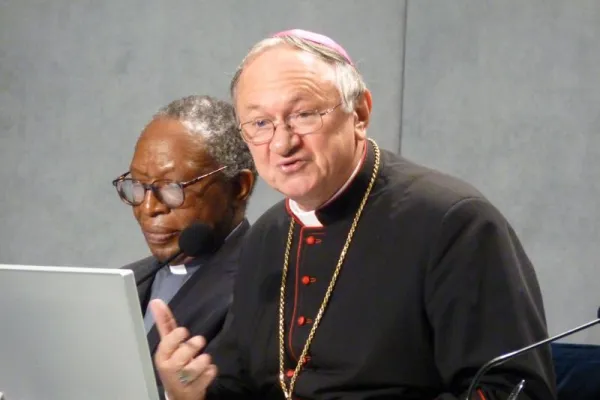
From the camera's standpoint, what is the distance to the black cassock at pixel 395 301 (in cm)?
171

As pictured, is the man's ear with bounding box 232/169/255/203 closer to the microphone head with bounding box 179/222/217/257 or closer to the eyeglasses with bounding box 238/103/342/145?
the microphone head with bounding box 179/222/217/257

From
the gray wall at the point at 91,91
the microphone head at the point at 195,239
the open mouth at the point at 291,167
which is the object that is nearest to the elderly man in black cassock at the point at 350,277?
the open mouth at the point at 291,167

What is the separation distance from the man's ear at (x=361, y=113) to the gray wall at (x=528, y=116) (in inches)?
50.2

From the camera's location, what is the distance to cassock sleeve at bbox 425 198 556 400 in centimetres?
165

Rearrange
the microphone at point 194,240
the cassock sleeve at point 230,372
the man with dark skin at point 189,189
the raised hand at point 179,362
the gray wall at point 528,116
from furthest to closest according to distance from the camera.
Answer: the gray wall at point 528,116, the man with dark skin at point 189,189, the microphone at point 194,240, the cassock sleeve at point 230,372, the raised hand at point 179,362

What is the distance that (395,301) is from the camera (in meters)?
1.83

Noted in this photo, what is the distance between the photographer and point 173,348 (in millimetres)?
1838

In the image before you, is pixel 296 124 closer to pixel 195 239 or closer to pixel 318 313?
pixel 318 313

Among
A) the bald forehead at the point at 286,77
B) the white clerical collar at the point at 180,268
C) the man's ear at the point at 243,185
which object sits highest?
the bald forehead at the point at 286,77

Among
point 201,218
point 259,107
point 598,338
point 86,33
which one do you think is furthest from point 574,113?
point 86,33

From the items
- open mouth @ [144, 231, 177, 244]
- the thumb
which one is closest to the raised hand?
the thumb

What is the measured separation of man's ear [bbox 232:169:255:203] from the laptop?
991 millimetres

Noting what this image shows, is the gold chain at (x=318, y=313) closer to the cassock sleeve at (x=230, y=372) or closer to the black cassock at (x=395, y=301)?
the black cassock at (x=395, y=301)

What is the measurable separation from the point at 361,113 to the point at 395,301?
42 centimetres
